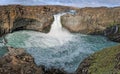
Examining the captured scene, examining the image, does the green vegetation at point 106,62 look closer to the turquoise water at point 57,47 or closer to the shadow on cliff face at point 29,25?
the turquoise water at point 57,47

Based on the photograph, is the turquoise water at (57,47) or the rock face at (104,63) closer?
the rock face at (104,63)

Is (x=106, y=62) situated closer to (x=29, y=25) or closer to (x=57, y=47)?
(x=57, y=47)

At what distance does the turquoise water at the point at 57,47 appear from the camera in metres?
14.8

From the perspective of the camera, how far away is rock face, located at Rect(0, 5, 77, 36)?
1833 centimetres

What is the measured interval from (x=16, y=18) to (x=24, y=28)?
2.31 ft

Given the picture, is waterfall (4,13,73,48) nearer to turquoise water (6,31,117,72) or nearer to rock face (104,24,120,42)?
turquoise water (6,31,117,72)

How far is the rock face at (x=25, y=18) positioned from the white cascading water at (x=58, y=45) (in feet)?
1.27

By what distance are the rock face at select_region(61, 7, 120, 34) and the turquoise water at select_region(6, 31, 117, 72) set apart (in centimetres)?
59

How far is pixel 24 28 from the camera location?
18.7 m

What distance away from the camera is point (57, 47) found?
16.6m

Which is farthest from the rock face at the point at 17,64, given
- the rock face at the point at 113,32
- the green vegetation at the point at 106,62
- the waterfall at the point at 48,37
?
the rock face at the point at 113,32

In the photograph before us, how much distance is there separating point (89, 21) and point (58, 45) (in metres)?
2.95

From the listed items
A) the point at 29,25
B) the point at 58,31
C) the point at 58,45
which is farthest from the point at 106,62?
the point at 29,25

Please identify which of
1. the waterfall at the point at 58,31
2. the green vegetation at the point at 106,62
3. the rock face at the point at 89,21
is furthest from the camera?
the rock face at the point at 89,21
